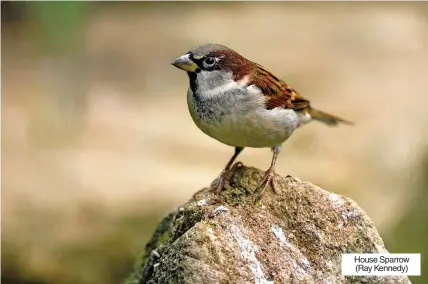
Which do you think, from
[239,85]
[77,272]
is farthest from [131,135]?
[239,85]

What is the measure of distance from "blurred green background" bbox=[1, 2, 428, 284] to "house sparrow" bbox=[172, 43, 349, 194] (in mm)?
1744

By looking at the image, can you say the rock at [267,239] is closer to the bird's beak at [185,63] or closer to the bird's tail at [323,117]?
the bird's beak at [185,63]

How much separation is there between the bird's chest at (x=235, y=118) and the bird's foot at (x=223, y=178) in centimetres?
12

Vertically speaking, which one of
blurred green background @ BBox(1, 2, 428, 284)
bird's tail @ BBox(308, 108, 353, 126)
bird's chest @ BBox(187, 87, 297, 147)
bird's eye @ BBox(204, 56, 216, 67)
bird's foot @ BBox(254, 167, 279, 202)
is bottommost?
bird's foot @ BBox(254, 167, 279, 202)

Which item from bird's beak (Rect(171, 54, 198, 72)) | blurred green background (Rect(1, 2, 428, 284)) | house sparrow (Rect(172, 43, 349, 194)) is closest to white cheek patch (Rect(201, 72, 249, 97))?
house sparrow (Rect(172, 43, 349, 194))

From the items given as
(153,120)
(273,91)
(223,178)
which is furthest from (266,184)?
(153,120)

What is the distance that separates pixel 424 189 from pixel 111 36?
482 cm

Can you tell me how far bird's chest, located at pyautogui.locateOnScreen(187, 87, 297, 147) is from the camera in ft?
10.5

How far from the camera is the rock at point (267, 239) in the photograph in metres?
2.78

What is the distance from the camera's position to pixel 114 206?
5.94 metres

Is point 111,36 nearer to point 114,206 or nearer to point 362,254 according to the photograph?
point 114,206

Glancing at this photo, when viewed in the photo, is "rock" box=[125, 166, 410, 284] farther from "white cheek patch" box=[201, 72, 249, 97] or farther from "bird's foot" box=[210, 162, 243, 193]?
"white cheek patch" box=[201, 72, 249, 97]

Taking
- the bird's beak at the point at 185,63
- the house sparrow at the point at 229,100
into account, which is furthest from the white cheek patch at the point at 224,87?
the bird's beak at the point at 185,63

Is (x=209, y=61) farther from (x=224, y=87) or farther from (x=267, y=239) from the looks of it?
(x=267, y=239)
